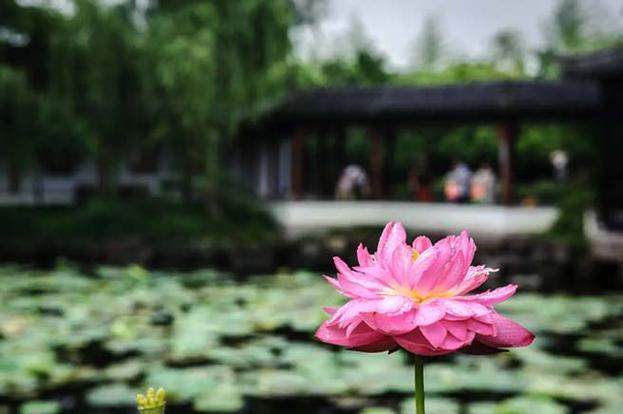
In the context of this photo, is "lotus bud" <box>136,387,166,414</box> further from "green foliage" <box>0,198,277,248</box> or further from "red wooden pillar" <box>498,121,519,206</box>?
"red wooden pillar" <box>498,121,519,206</box>

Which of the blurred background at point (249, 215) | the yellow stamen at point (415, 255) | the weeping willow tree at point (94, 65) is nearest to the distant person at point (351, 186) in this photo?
the blurred background at point (249, 215)

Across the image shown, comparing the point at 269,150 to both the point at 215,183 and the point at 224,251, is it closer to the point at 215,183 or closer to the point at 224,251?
the point at 215,183

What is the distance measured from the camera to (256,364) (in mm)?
3146

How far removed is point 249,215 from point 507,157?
4.82m

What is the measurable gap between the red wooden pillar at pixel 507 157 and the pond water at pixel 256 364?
29.8ft

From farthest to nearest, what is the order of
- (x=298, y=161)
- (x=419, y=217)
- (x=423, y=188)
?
(x=423, y=188)
(x=298, y=161)
(x=419, y=217)

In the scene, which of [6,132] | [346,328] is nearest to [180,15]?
[6,132]

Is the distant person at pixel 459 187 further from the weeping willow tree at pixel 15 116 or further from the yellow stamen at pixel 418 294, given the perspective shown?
the yellow stamen at pixel 418 294

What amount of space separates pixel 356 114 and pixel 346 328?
1481 cm

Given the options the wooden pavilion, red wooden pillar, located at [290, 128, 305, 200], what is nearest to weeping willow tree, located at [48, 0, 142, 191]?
the wooden pavilion

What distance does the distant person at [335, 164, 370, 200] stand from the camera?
17016mm

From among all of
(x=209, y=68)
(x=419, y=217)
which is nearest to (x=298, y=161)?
(x=419, y=217)

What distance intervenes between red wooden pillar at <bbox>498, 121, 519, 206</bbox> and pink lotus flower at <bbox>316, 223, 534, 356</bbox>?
13.3 meters

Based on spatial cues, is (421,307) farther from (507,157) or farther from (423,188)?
(423,188)
